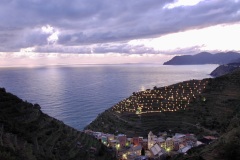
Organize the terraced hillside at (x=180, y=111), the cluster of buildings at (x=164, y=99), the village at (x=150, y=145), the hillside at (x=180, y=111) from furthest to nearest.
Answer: the cluster of buildings at (x=164, y=99) → the terraced hillside at (x=180, y=111) → the hillside at (x=180, y=111) → the village at (x=150, y=145)

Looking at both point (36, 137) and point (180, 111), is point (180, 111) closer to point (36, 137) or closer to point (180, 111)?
point (180, 111)

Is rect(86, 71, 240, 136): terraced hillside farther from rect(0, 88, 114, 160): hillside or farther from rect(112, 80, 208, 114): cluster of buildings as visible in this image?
rect(0, 88, 114, 160): hillside

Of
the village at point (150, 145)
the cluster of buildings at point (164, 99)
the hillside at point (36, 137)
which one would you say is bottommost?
the village at point (150, 145)

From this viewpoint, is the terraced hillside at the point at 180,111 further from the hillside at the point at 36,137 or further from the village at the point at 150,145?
the hillside at the point at 36,137

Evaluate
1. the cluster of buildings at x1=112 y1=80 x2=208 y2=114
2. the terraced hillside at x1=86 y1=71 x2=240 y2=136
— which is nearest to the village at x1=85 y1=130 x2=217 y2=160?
the terraced hillside at x1=86 y1=71 x2=240 y2=136

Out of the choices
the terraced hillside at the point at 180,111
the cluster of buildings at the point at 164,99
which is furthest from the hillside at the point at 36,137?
the cluster of buildings at the point at 164,99

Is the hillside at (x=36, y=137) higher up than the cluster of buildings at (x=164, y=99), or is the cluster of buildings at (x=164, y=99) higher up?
the hillside at (x=36, y=137)

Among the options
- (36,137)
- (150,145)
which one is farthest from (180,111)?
(36,137)
